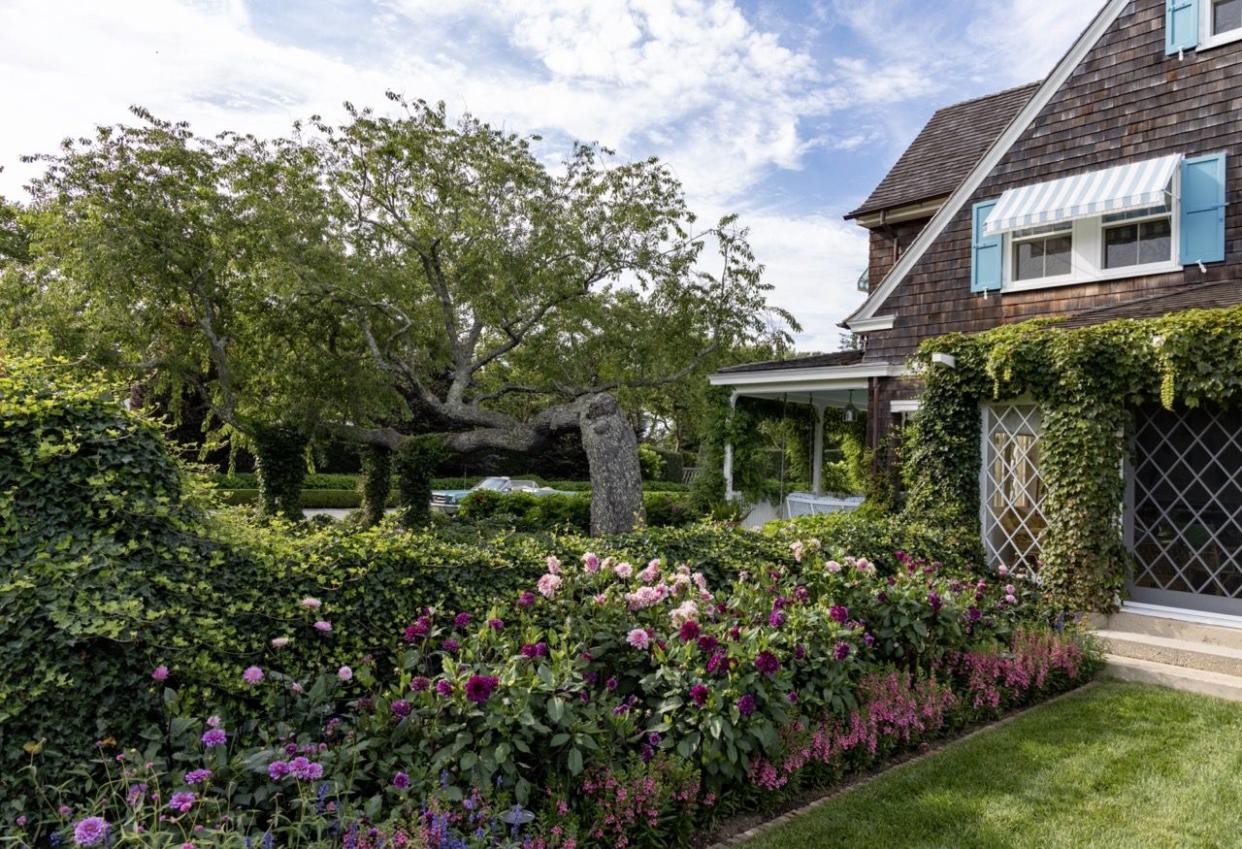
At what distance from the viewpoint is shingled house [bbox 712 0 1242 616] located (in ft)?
25.0

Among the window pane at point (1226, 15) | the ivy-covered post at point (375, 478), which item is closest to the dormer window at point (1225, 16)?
the window pane at point (1226, 15)

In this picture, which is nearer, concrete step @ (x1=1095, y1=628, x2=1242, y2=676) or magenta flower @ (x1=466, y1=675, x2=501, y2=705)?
magenta flower @ (x1=466, y1=675, x2=501, y2=705)

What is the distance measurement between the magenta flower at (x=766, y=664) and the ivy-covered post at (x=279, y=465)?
11904 millimetres

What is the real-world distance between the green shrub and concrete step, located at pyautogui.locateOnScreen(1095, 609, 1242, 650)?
1.38 m

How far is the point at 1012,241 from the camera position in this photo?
10.2 metres

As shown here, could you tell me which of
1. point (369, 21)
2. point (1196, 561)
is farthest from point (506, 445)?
point (1196, 561)

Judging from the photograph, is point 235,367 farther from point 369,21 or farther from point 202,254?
point 369,21

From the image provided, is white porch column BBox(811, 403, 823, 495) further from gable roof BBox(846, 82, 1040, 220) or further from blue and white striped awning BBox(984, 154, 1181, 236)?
blue and white striped awning BBox(984, 154, 1181, 236)

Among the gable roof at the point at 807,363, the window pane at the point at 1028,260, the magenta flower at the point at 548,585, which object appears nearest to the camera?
the magenta flower at the point at 548,585

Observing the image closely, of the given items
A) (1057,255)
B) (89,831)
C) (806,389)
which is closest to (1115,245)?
(1057,255)

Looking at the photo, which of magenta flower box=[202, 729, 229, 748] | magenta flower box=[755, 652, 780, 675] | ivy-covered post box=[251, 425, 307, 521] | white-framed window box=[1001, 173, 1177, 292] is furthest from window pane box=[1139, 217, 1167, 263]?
ivy-covered post box=[251, 425, 307, 521]

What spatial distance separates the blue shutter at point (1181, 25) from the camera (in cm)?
875

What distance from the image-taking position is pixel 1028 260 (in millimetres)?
10109

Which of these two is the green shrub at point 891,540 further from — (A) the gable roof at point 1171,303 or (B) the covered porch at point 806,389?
(B) the covered porch at point 806,389
